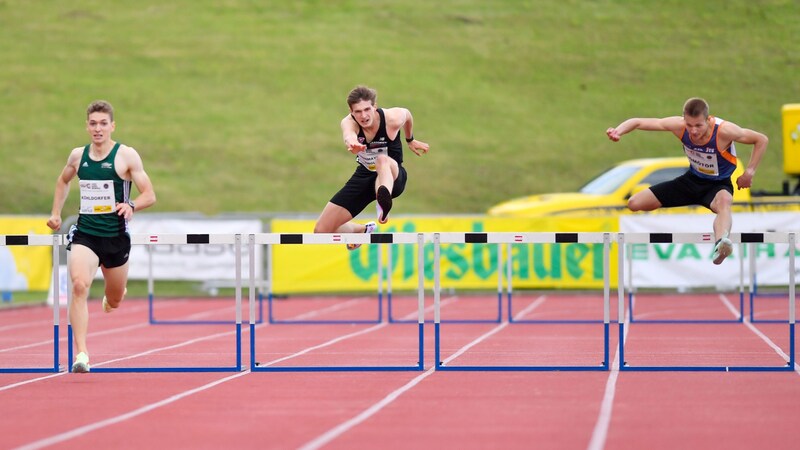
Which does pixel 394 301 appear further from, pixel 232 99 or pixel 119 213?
pixel 232 99

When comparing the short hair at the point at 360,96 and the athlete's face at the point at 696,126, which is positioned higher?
the short hair at the point at 360,96

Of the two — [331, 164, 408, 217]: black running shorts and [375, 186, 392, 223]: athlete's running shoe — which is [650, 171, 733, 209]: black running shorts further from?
[375, 186, 392, 223]: athlete's running shoe

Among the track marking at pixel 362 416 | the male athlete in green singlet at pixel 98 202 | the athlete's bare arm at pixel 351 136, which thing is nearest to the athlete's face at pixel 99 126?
the male athlete in green singlet at pixel 98 202

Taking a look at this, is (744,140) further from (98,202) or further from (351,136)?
(98,202)

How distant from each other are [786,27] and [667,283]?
97.0ft

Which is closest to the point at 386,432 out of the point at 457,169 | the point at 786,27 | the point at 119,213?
the point at 119,213

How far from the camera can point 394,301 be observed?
22.9 metres

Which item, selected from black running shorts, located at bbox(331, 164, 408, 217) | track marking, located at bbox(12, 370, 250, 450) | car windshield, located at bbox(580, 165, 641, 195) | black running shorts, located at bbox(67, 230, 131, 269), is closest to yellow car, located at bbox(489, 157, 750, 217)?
car windshield, located at bbox(580, 165, 641, 195)

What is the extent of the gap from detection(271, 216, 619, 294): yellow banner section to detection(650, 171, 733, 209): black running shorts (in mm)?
10826

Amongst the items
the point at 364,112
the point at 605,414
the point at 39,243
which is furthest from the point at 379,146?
the point at 605,414

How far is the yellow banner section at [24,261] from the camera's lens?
2266 cm

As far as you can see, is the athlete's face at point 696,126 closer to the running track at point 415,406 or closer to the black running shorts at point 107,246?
the running track at point 415,406

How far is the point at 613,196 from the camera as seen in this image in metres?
23.3

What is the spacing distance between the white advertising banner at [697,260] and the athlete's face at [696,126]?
11037 mm
